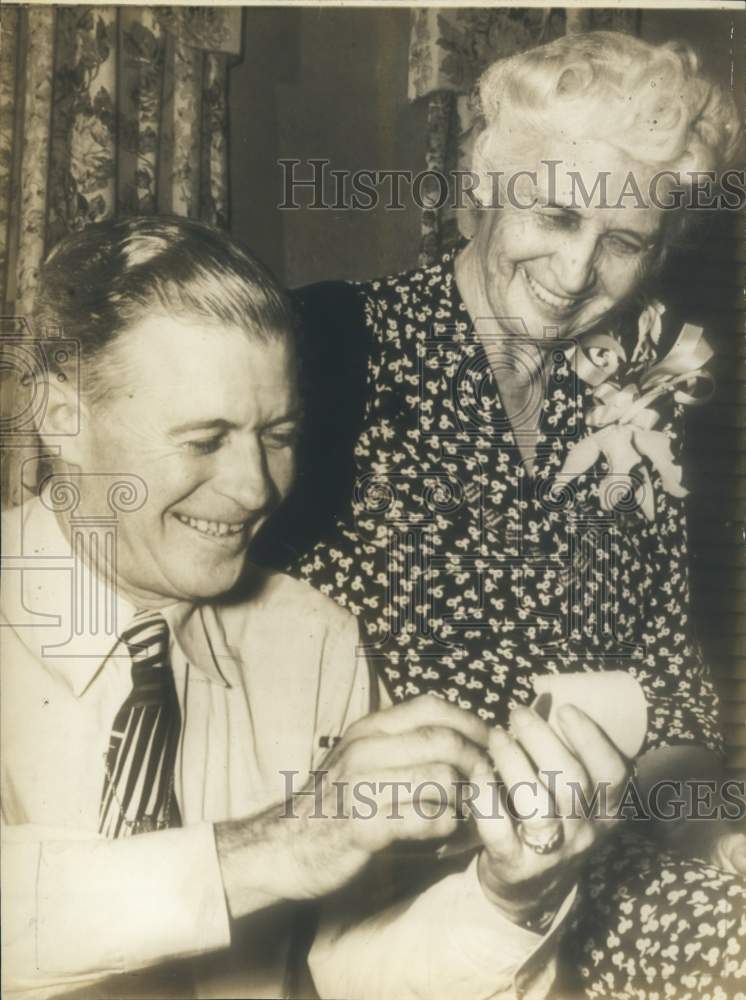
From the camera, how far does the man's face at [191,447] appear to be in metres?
1.99

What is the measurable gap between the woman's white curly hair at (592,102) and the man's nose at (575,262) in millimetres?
169

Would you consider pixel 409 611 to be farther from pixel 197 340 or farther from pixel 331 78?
pixel 331 78

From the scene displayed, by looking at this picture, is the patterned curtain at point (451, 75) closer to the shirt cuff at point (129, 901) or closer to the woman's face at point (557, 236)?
the woman's face at point (557, 236)

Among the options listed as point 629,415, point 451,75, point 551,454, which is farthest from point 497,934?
point 451,75

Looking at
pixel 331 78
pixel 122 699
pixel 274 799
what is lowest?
pixel 274 799

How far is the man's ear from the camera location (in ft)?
6.61

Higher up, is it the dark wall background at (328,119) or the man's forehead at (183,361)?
the dark wall background at (328,119)

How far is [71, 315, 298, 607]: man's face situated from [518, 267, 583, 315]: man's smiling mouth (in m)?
0.45

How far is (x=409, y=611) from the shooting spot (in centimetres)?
208

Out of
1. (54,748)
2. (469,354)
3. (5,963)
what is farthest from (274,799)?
(469,354)

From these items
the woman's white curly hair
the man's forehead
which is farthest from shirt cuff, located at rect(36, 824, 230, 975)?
the woman's white curly hair

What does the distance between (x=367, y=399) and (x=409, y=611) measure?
377 millimetres

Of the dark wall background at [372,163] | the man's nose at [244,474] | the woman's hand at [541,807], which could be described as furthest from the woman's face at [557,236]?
the woman's hand at [541,807]

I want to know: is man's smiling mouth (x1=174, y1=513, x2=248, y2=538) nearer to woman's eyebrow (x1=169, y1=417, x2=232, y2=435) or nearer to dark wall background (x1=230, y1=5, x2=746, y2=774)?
woman's eyebrow (x1=169, y1=417, x2=232, y2=435)
